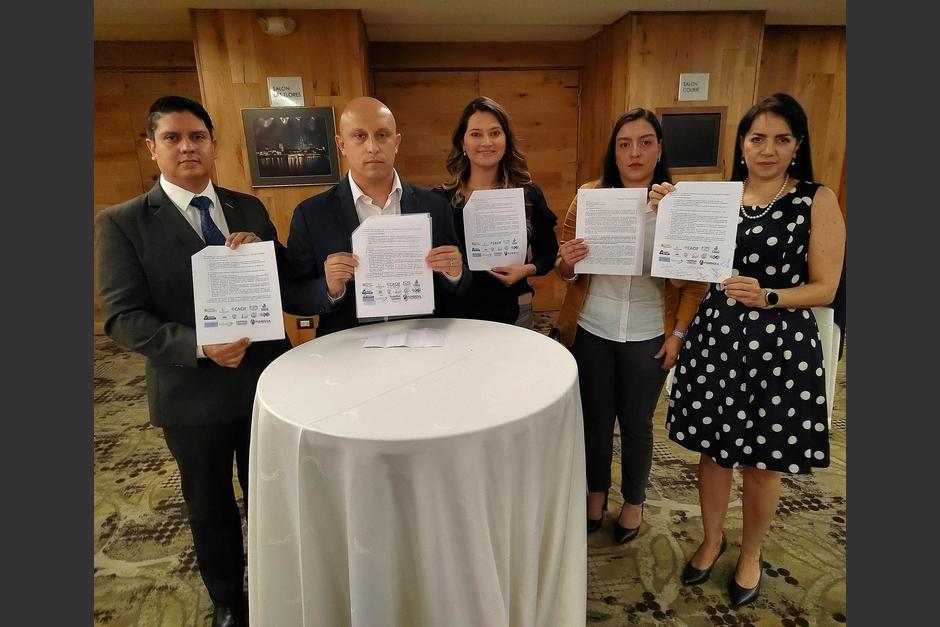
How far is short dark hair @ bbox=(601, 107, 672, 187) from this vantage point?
188 cm

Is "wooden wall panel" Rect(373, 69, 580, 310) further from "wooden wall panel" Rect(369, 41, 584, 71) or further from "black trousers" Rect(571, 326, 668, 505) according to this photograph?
"black trousers" Rect(571, 326, 668, 505)

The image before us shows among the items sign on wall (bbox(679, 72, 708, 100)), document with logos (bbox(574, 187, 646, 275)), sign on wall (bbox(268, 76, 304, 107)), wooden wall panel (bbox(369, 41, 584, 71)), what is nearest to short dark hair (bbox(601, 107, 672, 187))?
document with logos (bbox(574, 187, 646, 275))

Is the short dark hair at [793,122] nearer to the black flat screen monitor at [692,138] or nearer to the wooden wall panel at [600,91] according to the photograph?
the wooden wall panel at [600,91]

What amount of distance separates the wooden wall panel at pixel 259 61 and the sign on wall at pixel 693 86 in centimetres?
262

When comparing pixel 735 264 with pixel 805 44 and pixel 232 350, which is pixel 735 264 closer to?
pixel 232 350

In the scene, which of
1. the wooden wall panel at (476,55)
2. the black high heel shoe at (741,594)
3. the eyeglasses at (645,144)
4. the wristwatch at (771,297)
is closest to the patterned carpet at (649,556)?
the black high heel shoe at (741,594)

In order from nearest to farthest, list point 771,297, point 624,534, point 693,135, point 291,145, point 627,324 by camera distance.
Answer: point 771,297, point 627,324, point 624,534, point 291,145, point 693,135

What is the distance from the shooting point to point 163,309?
4.99 feet

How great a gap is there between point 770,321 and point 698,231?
0.36 m

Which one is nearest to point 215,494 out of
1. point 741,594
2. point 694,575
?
point 694,575

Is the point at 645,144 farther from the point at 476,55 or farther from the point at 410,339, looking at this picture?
the point at 476,55

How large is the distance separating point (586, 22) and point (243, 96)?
9.50 ft

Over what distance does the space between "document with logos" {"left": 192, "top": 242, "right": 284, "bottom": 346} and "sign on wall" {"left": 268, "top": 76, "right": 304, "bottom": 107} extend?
2.92 meters

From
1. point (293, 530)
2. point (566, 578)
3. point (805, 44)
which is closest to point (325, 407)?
point (293, 530)
